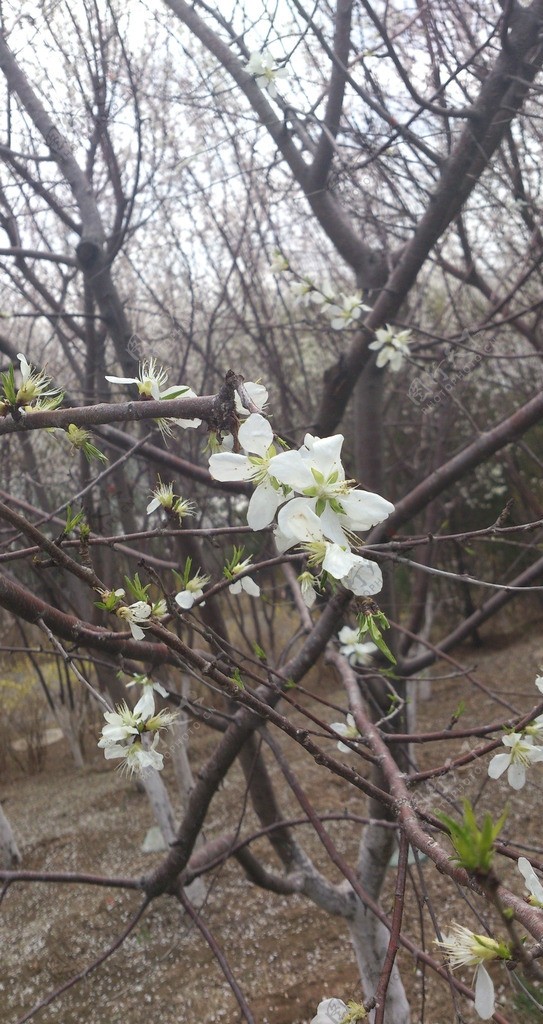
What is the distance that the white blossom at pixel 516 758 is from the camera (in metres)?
0.95

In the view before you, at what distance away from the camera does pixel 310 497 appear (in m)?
0.64

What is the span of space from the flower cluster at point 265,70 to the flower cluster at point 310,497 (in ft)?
6.31

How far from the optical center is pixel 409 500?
1.78m

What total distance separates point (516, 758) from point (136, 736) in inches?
21.8

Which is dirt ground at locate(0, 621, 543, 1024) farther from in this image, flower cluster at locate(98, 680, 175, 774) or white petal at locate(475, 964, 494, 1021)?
white petal at locate(475, 964, 494, 1021)

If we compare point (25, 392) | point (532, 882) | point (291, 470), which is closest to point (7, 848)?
point (25, 392)

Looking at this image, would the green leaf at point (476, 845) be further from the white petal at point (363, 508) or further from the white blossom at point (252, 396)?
the white blossom at point (252, 396)

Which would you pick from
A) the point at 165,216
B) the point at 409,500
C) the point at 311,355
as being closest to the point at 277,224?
the point at 165,216

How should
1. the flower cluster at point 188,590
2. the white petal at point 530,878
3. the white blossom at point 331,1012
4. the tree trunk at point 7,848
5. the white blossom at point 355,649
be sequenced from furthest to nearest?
the tree trunk at point 7,848
the white blossom at point 355,649
the flower cluster at point 188,590
the white blossom at point 331,1012
the white petal at point 530,878

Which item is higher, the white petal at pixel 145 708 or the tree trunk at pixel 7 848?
the white petal at pixel 145 708

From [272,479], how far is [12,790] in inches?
193

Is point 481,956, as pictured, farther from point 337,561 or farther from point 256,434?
point 256,434

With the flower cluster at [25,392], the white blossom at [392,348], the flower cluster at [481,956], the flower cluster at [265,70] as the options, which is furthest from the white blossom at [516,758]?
the flower cluster at [265,70]

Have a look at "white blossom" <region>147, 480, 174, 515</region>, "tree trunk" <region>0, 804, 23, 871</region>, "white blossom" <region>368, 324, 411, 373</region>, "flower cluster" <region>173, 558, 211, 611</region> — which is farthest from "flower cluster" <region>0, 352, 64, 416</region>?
"tree trunk" <region>0, 804, 23, 871</region>
